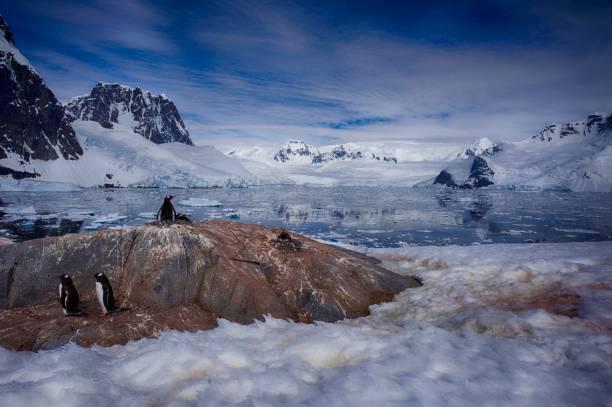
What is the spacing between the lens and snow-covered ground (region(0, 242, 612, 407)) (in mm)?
3756

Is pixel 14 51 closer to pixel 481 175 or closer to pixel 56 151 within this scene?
pixel 56 151

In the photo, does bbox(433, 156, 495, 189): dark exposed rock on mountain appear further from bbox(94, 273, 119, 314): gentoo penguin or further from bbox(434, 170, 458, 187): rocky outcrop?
bbox(94, 273, 119, 314): gentoo penguin

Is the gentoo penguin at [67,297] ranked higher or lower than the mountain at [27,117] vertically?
lower

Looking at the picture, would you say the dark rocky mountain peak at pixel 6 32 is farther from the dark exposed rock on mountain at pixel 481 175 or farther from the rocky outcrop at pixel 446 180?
the dark exposed rock on mountain at pixel 481 175

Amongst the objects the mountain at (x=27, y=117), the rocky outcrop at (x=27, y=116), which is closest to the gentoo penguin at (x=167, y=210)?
the mountain at (x=27, y=117)

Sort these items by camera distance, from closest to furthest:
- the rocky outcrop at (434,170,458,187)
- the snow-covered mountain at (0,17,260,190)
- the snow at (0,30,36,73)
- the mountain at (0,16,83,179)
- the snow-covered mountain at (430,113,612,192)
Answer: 1. the snow-covered mountain at (0,17,260,190)
2. the mountain at (0,16,83,179)
3. the snow at (0,30,36,73)
4. the snow-covered mountain at (430,113,612,192)
5. the rocky outcrop at (434,170,458,187)

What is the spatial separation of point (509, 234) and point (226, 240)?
2694 centimetres

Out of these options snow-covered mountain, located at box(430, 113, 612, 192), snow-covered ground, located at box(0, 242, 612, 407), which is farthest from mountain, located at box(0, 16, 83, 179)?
snow-covered mountain, located at box(430, 113, 612, 192)

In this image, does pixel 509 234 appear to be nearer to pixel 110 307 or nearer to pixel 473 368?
pixel 473 368

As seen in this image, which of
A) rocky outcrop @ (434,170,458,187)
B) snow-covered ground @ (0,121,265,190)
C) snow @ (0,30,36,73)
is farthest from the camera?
rocky outcrop @ (434,170,458,187)

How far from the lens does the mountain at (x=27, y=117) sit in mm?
117562

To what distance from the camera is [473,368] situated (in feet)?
14.0

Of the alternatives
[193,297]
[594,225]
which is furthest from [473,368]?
[594,225]

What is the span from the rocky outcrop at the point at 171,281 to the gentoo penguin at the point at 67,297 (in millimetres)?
192
